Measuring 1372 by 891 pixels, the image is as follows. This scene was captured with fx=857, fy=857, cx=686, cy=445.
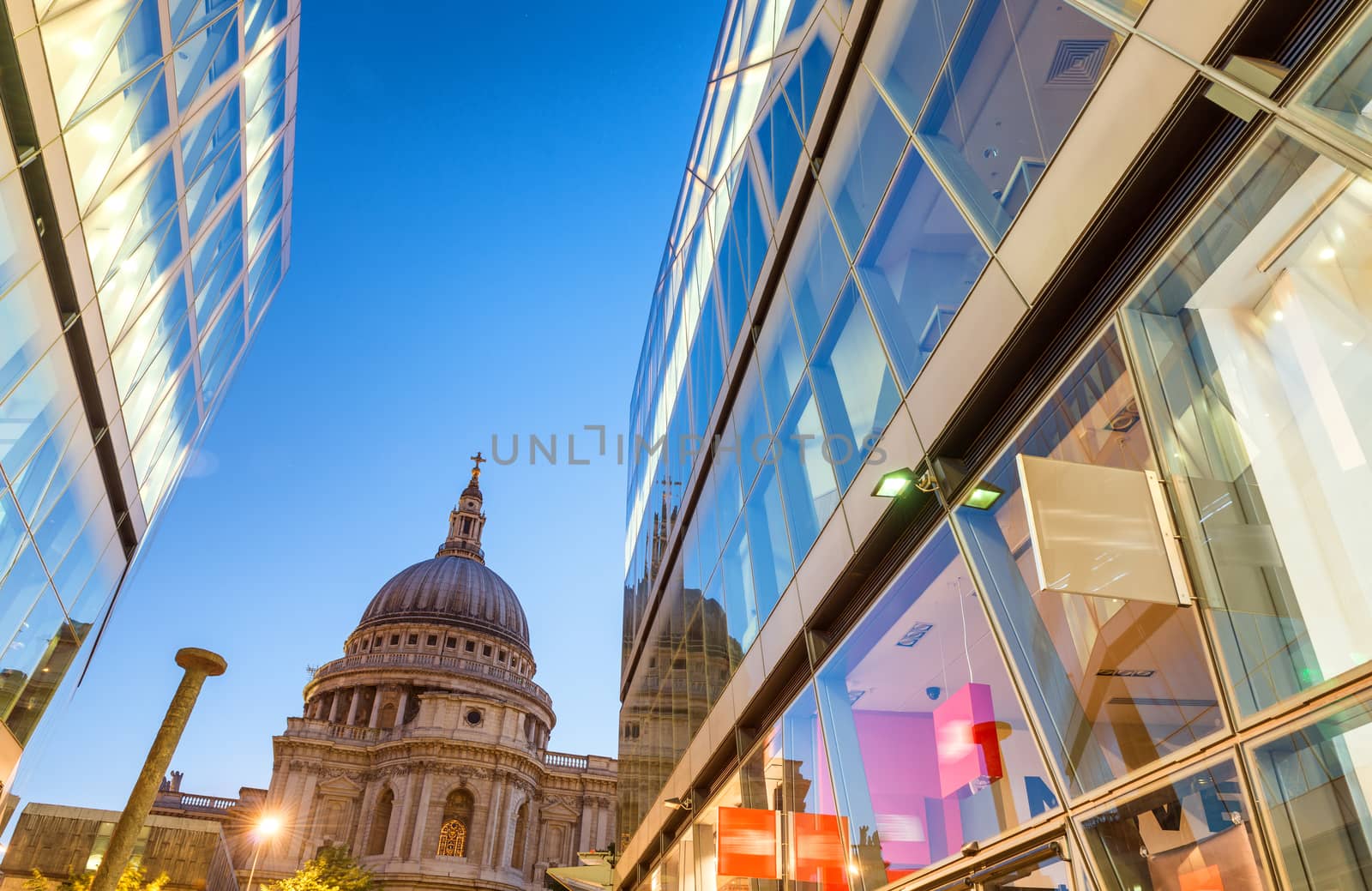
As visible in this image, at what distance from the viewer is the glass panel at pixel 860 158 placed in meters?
9.59

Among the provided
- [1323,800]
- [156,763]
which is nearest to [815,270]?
[1323,800]

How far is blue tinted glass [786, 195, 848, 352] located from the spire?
9639cm

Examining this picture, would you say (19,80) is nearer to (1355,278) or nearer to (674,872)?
(1355,278)

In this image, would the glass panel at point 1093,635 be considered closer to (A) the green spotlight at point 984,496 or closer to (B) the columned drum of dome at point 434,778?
(A) the green spotlight at point 984,496

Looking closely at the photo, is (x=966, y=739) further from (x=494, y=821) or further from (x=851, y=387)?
(x=494, y=821)

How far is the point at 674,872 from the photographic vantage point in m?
19.3

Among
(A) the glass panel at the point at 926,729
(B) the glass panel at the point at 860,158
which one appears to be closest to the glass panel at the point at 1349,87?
(A) the glass panel at the point at 926,729

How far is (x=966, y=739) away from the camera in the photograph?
7609 millimetres

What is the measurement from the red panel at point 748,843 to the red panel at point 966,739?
496 centimetres

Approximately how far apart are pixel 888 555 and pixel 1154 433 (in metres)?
4.19

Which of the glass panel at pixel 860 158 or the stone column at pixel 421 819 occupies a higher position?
the stone column at pixel 421 819

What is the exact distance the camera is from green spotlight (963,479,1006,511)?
741cm

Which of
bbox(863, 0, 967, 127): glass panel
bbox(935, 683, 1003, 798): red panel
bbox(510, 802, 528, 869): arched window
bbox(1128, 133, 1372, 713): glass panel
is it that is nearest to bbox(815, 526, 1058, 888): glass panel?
bbox(935, 683, 1003, 798): red panel

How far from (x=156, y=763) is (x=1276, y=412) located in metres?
18.1
